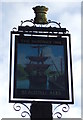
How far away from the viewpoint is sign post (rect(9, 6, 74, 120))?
372 inches

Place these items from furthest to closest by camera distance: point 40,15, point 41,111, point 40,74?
point 40,15, point 40,74, point 41,111

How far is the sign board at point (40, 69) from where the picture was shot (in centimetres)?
951

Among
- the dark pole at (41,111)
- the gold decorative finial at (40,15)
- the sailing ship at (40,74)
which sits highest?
the gold decorative finial at (40,15)

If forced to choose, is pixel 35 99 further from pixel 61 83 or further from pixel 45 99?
pixel 61 83

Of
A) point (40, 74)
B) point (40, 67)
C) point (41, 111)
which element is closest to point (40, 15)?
point (40, 67)

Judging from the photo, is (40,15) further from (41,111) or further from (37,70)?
(41,111)

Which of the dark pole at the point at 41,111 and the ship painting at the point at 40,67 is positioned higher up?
the ship painting at the point at 40,67

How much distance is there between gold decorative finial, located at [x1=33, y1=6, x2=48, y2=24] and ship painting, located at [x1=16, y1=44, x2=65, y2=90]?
0.81m

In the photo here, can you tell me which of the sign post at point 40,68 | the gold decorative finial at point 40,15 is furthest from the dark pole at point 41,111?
the gold decorative finial at point 40,15

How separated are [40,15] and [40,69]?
169 centimetres

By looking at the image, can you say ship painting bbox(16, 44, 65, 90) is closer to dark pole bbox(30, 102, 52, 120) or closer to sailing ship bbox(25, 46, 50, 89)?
sailing ship bbox(25, 46, 50, 89)

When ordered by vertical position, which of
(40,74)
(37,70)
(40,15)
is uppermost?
(40,15)

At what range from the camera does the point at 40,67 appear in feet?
32.1

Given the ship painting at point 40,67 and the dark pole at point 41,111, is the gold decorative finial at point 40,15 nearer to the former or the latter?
the ship painting at point 40,67
